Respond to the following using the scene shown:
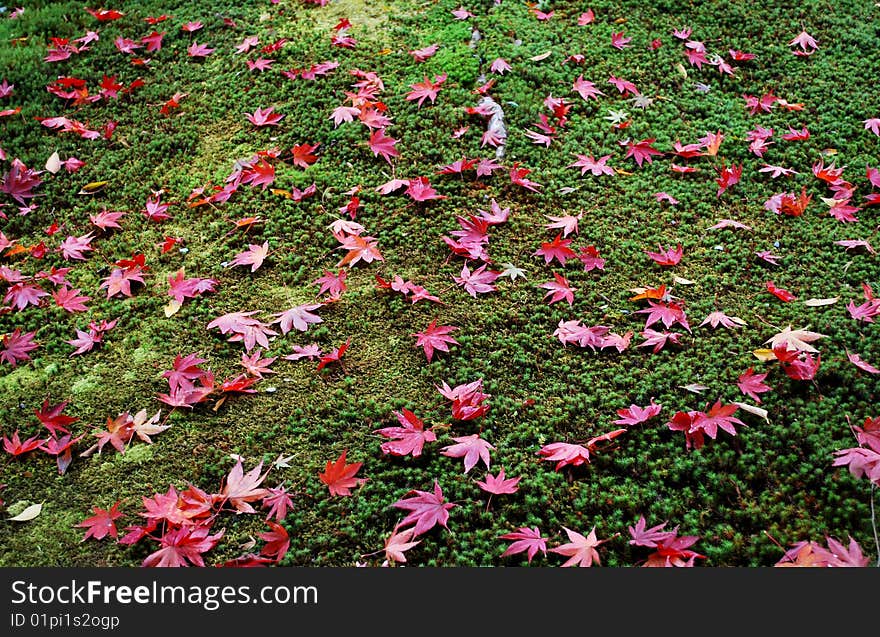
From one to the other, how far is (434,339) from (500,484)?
2.48ft

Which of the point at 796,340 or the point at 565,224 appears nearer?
the point at 796,340

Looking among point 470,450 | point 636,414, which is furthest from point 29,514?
point 636,414

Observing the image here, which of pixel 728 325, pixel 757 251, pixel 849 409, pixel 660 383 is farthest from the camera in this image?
pixel 757 251

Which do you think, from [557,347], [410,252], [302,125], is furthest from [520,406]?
[302,125]

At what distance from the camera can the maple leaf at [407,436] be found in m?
2.67

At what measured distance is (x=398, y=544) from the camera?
2398 mm

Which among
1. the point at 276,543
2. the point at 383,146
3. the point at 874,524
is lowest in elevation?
the point at 276,543

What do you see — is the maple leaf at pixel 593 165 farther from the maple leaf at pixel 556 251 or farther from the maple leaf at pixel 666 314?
the maple leaf at pixel 666 314

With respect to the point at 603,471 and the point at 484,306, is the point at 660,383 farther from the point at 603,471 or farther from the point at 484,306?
the point at 484,306

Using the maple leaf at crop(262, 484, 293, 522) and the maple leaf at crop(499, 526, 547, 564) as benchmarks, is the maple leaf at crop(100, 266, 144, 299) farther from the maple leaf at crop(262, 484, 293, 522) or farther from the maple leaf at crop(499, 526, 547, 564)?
the maple leaf at crop(499, 526, 547, 564)

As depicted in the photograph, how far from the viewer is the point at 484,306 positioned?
126 inches

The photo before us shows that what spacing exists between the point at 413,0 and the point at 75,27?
2415 mm

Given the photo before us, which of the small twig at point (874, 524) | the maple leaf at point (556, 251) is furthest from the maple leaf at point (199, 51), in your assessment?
the small twig at point (874, 524)

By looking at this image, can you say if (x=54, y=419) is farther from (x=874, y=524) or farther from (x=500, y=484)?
(x=874, y=524)
